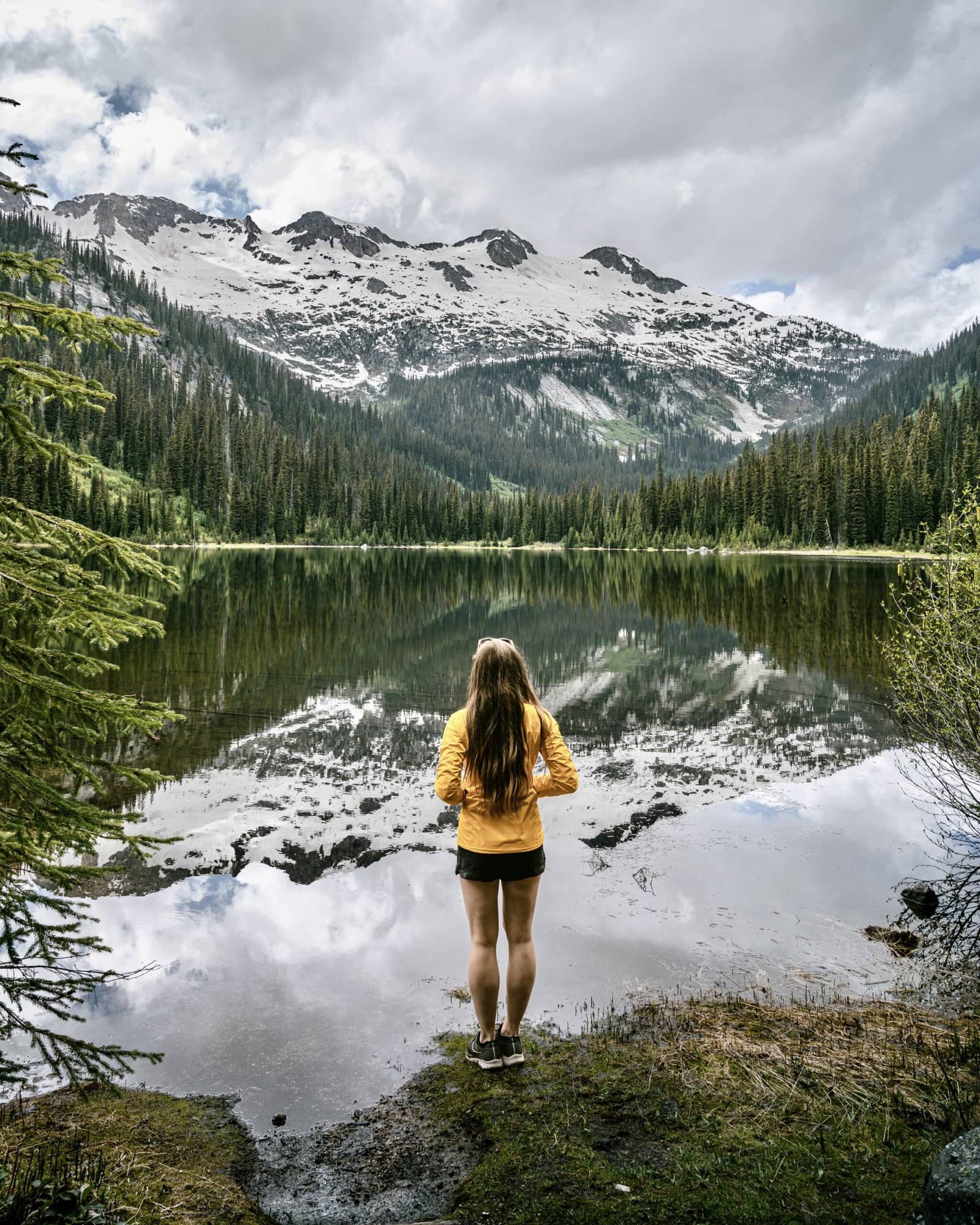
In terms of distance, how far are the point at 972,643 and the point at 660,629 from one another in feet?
81.8

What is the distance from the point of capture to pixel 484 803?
5613 mm

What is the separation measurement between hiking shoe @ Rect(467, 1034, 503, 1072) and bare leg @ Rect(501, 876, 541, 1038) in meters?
0.15

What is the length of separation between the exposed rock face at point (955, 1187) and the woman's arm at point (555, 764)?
3046mm

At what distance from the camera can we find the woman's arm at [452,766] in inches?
217

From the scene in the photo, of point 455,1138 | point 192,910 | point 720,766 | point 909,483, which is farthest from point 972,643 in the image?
point 909,483

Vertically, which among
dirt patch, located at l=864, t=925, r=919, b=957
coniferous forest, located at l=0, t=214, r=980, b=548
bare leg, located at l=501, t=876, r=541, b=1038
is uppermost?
coniferous forest, located at l=0, t=214, r=980, b=548

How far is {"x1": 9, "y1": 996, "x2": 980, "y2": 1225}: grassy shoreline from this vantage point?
157 inches

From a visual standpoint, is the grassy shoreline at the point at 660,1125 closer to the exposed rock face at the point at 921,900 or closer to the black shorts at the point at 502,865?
the black shorts at the point at 502,865

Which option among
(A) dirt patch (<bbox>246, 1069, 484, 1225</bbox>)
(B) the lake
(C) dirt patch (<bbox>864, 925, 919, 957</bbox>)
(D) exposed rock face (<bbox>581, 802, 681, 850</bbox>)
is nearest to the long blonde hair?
(A) dirt patch (<bbox>246, 1069, 484, 1225</bbox>)

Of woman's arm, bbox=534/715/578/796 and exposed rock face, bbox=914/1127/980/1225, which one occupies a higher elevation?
woman's arm, bbox=534/715/578/796

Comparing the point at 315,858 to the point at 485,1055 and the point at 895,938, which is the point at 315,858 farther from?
the point at 895,938

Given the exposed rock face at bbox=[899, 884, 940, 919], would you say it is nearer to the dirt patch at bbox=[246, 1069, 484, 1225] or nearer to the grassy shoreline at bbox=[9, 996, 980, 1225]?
the grassy shoreline at bbox=[9, 996, 980, 1225]

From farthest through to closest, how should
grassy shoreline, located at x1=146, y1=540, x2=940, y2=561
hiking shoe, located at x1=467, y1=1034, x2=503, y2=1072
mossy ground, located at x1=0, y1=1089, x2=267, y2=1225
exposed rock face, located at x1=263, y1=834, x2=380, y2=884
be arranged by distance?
grassy shoreline, located at x1=146, y1=540, x2=940, y2=561
exposed rock face, located at x1=263, y1=834, x2=380, y2=884
hiking shoe, located at x1=467, y1=1034, x2=503, y2=1072
mossy ground, located at x1=0, y1=1089, x2=267, y2=1225

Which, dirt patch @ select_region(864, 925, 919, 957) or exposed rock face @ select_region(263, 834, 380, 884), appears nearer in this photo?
dirt patch @ select_region(864, 925, 919, 957)
